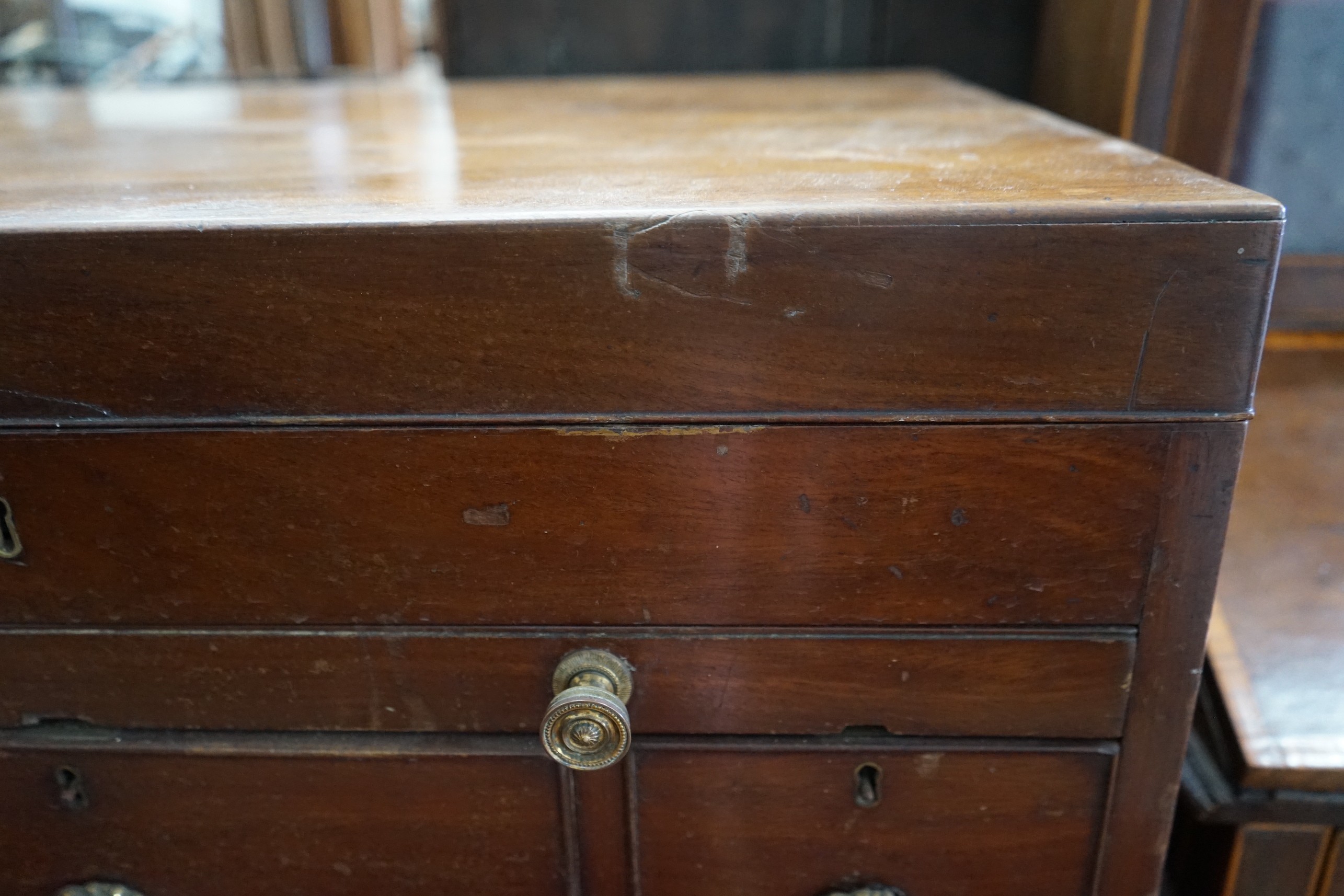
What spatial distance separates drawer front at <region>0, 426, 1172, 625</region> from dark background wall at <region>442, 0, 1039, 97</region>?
2.68ft

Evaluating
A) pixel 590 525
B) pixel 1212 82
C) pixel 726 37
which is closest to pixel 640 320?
pixel 590 525

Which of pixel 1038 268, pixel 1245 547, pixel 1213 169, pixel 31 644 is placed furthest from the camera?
pixel 1213 169

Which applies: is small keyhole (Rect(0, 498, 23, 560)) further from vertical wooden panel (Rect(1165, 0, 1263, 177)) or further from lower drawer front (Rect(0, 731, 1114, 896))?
vertical wooden panel (Rect(1165, 0, 1263, 177))

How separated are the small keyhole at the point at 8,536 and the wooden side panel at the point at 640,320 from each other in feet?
0.22

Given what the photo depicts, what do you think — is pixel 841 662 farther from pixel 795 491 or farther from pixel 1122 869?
pixel 1122 869

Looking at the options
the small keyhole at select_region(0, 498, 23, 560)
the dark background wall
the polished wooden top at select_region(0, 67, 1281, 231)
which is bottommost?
the small keyhole at select_region(0, 498, 23, 560)

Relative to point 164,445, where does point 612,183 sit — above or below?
above

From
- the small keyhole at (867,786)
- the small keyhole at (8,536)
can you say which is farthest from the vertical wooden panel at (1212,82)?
the small keyhole at (8,536)

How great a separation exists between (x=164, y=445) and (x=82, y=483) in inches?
2.1

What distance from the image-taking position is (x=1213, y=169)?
0.83 m

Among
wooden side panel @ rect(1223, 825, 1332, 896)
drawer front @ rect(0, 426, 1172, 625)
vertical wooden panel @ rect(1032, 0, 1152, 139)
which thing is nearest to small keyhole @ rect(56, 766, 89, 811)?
drawer front @ rect(0, 426, 1172, 625)

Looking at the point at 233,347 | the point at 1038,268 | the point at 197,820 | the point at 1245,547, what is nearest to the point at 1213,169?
the point at 1245,547

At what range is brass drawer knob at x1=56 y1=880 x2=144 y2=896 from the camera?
0.60 m

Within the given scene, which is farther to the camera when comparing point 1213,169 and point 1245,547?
point 1213,169
